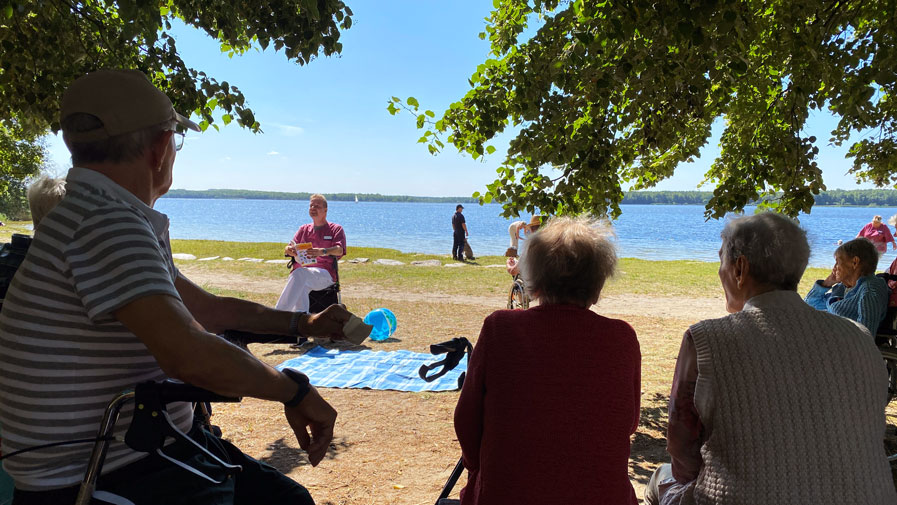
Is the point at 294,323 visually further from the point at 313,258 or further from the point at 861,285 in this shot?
the point at 313,258

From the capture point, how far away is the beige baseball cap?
1.35 meters

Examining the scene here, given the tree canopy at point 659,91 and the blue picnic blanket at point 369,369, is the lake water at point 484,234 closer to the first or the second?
the tree canopy at point 659,91

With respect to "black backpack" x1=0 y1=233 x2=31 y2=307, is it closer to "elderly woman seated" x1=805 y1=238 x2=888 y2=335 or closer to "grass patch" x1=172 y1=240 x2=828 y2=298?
"elderly woman seated" x1=805 y1=238 x2=888 y2=335

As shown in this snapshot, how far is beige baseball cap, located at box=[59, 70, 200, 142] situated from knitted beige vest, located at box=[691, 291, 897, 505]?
180 cm

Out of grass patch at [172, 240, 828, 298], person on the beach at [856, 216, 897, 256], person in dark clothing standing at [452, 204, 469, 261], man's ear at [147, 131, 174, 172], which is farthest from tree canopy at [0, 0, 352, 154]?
person in dark clothing standing at [452, 204, 469, 261]

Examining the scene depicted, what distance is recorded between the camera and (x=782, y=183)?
179 inches

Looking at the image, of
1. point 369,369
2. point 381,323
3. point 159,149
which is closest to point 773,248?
point 159,149

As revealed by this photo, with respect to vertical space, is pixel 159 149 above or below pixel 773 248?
above

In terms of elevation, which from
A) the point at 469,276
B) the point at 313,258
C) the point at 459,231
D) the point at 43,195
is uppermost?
the point at 43,195

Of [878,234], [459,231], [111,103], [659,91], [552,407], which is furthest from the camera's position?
[459,231]

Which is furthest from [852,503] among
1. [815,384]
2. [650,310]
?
[650,310]

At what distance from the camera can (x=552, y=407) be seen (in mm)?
1678

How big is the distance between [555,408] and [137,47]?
14.4 ft

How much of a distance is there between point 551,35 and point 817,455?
3.40 m
